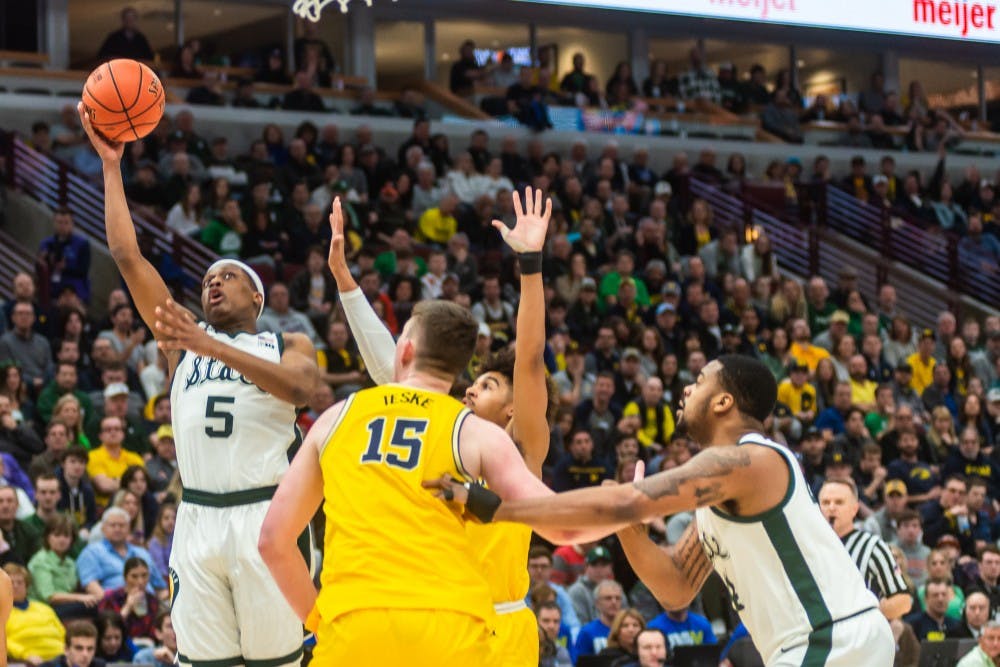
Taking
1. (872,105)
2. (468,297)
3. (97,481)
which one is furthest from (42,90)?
(872,105)

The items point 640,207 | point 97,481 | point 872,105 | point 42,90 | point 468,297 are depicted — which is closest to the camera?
point 97,481

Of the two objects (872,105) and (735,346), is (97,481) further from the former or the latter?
(872,105)

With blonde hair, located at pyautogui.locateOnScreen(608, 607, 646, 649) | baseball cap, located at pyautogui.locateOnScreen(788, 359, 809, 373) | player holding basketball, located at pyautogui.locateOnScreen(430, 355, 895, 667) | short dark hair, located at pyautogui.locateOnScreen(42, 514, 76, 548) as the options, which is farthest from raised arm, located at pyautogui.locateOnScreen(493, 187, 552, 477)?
baseball cap, located at pyautogui.locateOnScreen(788, 359, 809, 373)

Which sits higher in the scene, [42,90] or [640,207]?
[42,90]

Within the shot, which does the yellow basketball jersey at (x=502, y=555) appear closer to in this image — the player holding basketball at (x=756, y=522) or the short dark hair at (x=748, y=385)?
the player holding basketball at (x=756, y=522)

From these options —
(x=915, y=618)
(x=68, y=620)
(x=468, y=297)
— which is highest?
(x=468, y=297)

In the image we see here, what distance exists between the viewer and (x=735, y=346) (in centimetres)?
1875

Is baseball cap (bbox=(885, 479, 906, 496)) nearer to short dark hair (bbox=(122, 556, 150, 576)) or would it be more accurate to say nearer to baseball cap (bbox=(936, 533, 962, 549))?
baseball cap (bbox=(936, 533, 962, 549))

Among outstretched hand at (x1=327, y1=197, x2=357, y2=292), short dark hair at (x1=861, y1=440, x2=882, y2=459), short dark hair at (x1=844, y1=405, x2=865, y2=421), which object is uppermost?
outstretched hand at (x1=327, y1=197, x2=357, y2=292)

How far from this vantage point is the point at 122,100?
7.82 meters

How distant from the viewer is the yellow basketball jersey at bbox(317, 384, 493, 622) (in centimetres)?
504

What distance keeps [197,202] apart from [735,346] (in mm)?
6513

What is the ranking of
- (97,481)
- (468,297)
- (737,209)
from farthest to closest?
(737,209) < (468,297) < (97,481)

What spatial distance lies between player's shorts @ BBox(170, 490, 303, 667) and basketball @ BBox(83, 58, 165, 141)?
6.73 feet
